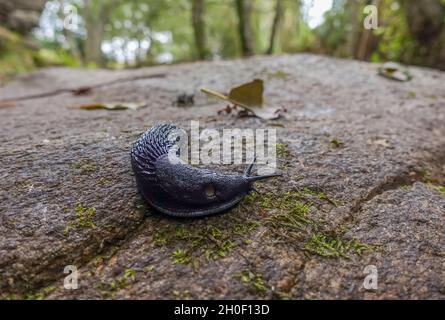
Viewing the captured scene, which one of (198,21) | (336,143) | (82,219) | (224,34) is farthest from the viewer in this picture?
(224,34)

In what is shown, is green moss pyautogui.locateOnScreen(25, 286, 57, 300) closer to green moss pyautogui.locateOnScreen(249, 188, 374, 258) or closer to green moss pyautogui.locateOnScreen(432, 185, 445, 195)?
green moss pyautogui.locateOnScreen(249, 188, 374, 258)

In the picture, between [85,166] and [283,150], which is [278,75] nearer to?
[283,150]

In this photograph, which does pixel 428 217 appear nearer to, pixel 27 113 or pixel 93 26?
pixel 27 113

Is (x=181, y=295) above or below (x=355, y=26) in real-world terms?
below

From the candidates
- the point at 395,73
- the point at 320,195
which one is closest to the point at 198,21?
the point at 395,73

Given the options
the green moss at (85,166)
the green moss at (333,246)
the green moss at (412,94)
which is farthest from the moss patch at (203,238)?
the green moss at (412,94)

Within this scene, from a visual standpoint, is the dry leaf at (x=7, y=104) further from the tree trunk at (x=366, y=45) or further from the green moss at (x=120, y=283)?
the tree trunk at (x=366, y=45)

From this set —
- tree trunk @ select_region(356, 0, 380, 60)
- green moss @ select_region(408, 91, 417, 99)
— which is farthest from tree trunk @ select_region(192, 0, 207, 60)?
green moss @ select_region(408, 91, 417, 99)
